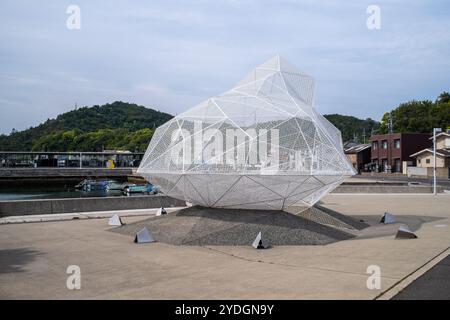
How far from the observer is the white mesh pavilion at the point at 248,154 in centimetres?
1609

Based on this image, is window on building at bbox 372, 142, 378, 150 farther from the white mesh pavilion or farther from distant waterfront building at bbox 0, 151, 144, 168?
the white mesh pavilion

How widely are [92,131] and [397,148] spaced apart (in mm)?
118231

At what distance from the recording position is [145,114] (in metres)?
187

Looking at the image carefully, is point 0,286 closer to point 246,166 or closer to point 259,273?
point 259,273

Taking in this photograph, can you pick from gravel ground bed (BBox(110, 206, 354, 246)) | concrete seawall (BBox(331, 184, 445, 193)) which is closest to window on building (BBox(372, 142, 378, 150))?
concrete seawall (BBox(331, 184, 445, 193))

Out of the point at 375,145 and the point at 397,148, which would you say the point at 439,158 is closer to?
the point at 397,148

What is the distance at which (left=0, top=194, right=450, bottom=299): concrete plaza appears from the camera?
29.9ft

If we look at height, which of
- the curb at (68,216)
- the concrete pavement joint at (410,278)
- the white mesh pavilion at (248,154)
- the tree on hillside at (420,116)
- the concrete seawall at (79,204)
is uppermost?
the tree on hillside at (420,116)

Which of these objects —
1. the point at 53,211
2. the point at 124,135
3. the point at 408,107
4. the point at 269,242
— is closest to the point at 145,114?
the point at 124,135

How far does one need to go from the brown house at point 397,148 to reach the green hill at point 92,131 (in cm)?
7202

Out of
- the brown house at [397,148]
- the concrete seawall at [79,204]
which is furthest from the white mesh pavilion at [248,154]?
the brown house at [397,148]

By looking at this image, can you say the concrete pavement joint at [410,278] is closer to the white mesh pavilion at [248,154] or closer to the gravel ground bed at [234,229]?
the gravel ground bed at [234,229]

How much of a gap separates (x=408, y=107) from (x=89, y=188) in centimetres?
7094

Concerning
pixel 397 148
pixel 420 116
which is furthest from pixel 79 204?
pixel 420 116
